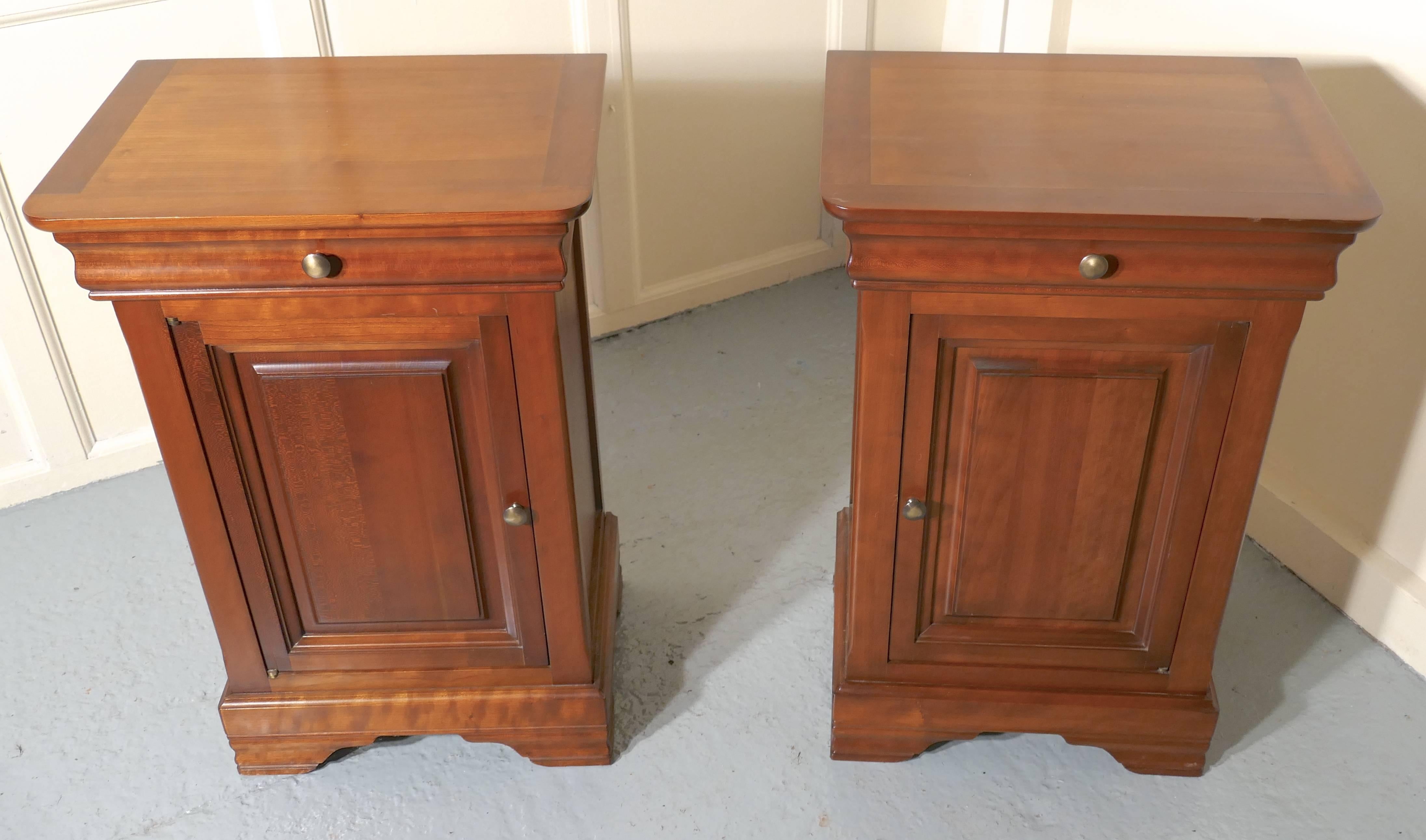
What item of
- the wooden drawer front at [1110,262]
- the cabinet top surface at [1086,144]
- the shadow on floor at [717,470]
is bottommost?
the shadow on floor at [717,470]

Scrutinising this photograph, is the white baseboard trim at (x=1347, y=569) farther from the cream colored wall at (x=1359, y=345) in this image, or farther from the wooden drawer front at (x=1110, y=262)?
the wooden drawer front at (x=1110, y=262)

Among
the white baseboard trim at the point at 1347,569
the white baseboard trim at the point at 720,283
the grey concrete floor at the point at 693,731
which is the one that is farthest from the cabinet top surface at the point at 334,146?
the white baseboard trim at the point at 1347,569

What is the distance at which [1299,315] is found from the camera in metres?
1.50

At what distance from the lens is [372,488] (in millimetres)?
1682

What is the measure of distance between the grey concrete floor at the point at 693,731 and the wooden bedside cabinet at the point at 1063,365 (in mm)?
97

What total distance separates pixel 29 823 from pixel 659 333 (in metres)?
1.58

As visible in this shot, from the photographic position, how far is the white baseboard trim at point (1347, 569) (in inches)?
81.1

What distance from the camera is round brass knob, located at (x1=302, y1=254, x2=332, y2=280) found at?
4.75ft

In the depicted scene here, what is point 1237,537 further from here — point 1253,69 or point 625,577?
point 625,577

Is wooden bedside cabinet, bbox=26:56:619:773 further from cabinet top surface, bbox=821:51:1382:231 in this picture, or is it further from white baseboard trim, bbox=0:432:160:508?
white baseboard trim, bbox=0:432:160:508

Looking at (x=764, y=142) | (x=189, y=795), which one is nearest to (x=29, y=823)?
(x=189, y=795)

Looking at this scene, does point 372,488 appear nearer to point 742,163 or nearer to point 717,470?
point 717,470

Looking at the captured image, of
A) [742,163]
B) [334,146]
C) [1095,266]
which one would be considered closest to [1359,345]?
[1095,266]

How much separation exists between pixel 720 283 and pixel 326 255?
1.60m
